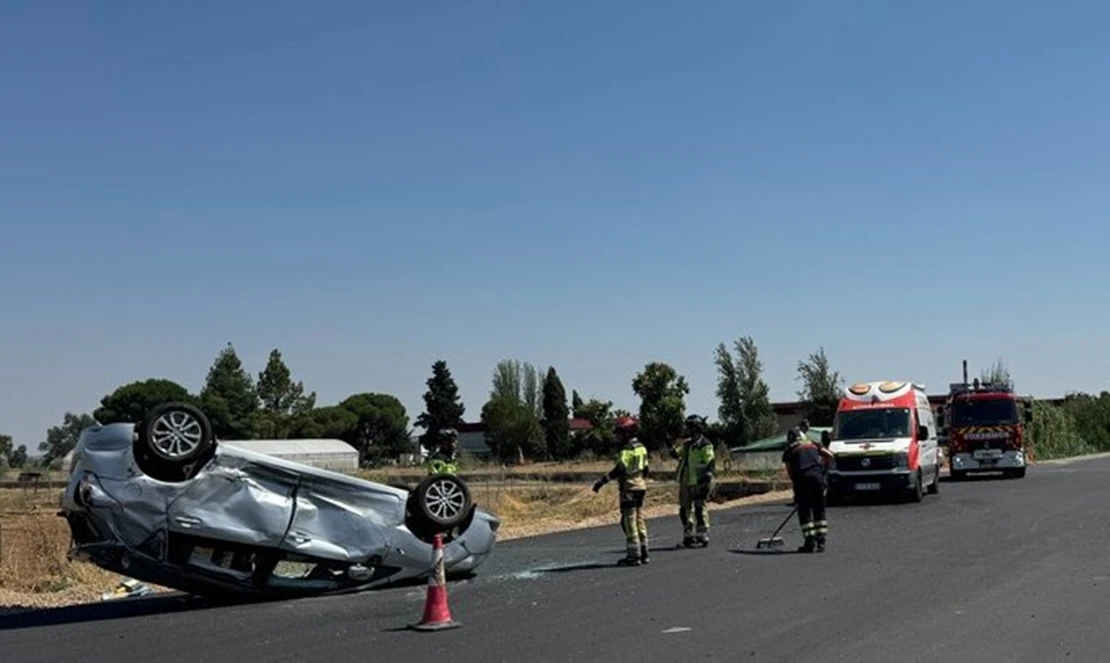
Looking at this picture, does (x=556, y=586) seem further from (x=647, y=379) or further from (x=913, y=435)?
(x=647, y=379)

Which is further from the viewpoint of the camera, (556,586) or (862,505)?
(862,505)

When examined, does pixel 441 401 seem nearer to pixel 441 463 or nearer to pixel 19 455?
pixel 19 455

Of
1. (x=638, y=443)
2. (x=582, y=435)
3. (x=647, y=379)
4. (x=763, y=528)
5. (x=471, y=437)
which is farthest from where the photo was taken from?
(x=471, y=437)

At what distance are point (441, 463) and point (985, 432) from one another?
86.4ft

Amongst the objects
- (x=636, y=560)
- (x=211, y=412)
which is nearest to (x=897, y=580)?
(x=636, y=560)

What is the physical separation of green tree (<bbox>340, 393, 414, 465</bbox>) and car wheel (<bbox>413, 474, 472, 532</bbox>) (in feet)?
298

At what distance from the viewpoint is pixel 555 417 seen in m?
101

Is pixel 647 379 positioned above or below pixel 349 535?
above

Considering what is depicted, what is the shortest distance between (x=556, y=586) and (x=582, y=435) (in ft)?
254

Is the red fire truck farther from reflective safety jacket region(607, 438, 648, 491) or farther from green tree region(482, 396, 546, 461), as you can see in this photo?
Answer: green tree region(482, 396, 546, 461)

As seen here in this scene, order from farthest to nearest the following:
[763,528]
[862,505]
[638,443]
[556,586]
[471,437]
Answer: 1. [471,437]
2. [862,505]
3. [763,528]
4. [638,443]
5. [556,586]

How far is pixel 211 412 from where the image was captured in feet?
316

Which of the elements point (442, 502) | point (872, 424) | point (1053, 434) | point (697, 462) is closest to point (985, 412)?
point (872, 424)

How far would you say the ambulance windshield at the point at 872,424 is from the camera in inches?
1083
